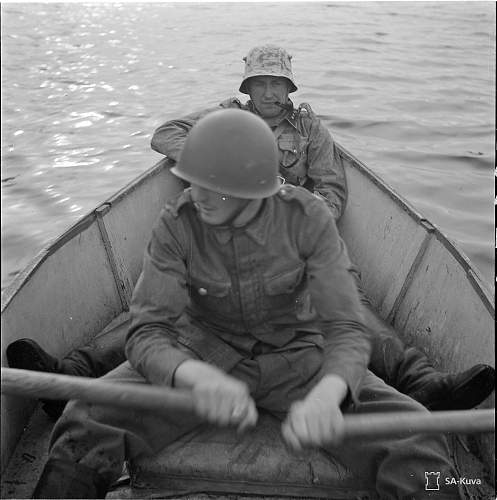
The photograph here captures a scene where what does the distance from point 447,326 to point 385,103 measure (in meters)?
9.35

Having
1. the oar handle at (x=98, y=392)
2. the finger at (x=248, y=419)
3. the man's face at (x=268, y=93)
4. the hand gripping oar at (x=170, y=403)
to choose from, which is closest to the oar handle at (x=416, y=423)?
the hand gripping oar at (x=170, y=403)

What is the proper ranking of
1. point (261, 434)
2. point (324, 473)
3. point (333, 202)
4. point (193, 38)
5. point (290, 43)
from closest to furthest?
point (324, 473), point (261, 434), point (333, 202), point (290, 43), point (193, 38)

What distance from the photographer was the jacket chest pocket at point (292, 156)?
5.14 metres

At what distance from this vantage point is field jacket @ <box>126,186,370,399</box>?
2.57m

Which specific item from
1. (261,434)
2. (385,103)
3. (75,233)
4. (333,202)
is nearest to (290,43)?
(385,103)

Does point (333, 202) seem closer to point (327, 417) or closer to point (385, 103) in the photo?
point (327, 417)

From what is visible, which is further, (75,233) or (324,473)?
(75,233)

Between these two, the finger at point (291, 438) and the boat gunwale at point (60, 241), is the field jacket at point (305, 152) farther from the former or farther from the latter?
the finger at point (291, 438)

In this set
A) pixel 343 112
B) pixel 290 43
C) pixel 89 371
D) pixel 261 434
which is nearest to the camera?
pixel 261 434

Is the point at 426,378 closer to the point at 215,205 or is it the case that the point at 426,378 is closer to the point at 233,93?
the point at 215,205

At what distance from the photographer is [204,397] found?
230cm

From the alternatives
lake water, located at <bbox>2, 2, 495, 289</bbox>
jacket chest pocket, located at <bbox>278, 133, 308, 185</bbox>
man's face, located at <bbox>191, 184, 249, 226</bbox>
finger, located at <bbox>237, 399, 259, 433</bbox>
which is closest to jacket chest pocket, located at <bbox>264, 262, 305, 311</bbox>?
man's face, located at <bbox>191, 184, 249, 226</bbox>

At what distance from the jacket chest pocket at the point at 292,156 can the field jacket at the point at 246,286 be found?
238 cm

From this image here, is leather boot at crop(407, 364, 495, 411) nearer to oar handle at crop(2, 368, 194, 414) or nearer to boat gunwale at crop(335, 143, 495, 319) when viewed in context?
boat gunwale at crop(335, 143, 495, 319)
